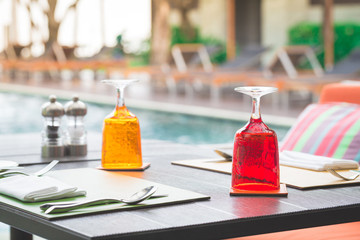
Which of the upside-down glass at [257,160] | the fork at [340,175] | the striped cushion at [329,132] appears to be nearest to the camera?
the upside-down glass at [257,160]

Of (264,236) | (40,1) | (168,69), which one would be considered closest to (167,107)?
(168,69)

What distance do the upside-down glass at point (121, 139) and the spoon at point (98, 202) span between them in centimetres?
45

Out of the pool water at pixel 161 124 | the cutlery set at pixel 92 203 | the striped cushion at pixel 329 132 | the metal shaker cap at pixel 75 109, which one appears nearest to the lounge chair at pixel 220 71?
the pool water at pixel 161 124

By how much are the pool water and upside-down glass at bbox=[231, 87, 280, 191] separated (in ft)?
17.6

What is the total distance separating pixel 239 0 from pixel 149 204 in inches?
604

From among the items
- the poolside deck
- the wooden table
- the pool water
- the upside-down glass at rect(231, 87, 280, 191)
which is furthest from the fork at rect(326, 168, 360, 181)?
the poolside deck

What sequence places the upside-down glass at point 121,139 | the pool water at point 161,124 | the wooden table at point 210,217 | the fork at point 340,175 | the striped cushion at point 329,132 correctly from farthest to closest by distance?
the pool water at point 161,124, the striped cushion at point 329,132, the upside-down glass at point 121,139, the fork at point 340,175, the wooden table at point 210,217

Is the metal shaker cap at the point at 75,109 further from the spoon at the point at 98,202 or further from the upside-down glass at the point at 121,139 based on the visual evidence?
the spoon at the point at 98,202

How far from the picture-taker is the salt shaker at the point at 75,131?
8.07 feet

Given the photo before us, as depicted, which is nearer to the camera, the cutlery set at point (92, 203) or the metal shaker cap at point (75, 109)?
the cutlery set at point (92, 203)

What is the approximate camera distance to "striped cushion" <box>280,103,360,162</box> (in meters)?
2.86

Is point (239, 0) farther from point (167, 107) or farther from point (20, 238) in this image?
point (20, 238)

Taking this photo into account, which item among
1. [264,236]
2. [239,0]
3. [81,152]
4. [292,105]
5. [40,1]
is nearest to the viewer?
[264,236]

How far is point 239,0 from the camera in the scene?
16547 millimetres
